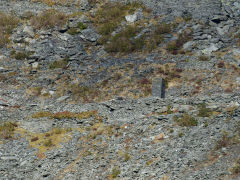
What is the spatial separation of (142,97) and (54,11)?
1885 centimetres

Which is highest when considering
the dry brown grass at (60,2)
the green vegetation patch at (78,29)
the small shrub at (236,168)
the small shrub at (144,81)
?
the dry brown grass at (60,2)

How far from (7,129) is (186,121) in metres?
12.5

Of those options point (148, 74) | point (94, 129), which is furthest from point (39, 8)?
point (94, 129)

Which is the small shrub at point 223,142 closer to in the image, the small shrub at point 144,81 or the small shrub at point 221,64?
the small shrub at point 144,81

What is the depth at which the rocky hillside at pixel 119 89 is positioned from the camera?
765 inches

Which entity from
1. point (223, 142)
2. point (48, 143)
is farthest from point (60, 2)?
point (223, 142)

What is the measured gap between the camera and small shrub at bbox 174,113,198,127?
2145 centimetres

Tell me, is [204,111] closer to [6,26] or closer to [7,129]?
[7,129]

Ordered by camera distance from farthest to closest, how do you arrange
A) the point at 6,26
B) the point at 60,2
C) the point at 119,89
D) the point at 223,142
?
the point at 60,2 < the point at 6,26 < the point at 119,89 < the point at 223,142

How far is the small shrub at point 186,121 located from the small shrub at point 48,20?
21.1 m

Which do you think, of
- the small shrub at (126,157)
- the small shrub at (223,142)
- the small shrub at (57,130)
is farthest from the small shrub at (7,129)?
the small shrub at (223,142)

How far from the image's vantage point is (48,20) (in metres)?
38.1

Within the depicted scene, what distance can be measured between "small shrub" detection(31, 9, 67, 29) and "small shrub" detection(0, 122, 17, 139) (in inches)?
612

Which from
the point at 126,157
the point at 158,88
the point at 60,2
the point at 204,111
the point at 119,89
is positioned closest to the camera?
the point at 126,157
